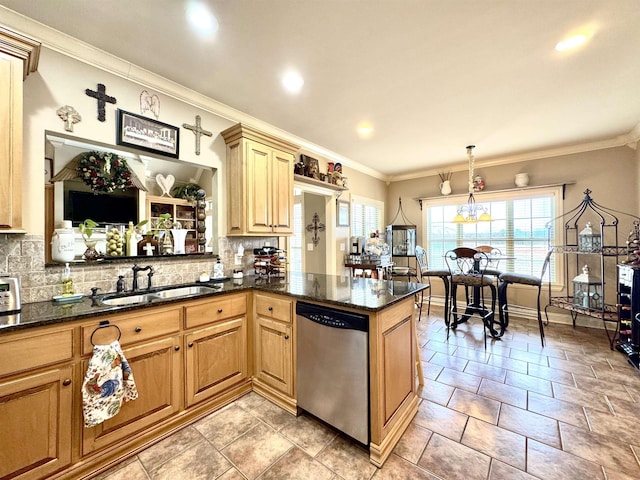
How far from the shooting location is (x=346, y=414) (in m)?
1.70

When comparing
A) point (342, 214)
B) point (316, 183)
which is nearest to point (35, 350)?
point (316, 183)

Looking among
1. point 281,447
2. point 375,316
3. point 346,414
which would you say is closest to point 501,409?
point 346,414

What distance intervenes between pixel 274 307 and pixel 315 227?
2673 millimetres

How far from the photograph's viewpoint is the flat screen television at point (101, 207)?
2217 millimetres

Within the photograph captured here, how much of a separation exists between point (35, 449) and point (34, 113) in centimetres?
197

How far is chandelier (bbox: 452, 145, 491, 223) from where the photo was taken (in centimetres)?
407

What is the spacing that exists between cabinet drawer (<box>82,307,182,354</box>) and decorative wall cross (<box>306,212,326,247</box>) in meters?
3.00

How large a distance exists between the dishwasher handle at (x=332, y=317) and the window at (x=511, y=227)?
3.98 meters

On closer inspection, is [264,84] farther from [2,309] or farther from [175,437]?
[175,437]

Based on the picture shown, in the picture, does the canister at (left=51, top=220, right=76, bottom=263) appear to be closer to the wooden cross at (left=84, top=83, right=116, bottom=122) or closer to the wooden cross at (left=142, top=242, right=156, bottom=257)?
the wooden cross at (left=142, top=242, right=156, bottom=257)

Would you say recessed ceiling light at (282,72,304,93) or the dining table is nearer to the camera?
recessed ceiling light at (282,72,304,93)

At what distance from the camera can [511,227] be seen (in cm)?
460

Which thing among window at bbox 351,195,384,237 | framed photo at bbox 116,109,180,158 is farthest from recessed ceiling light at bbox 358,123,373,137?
framed photo at bbox 116,109,180,158

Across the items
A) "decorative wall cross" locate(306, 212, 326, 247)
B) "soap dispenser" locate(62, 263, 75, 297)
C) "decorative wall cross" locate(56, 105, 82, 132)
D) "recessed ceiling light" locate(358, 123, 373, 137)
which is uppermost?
"recessed ceiling light" locate(358, 123, 373, 137)
